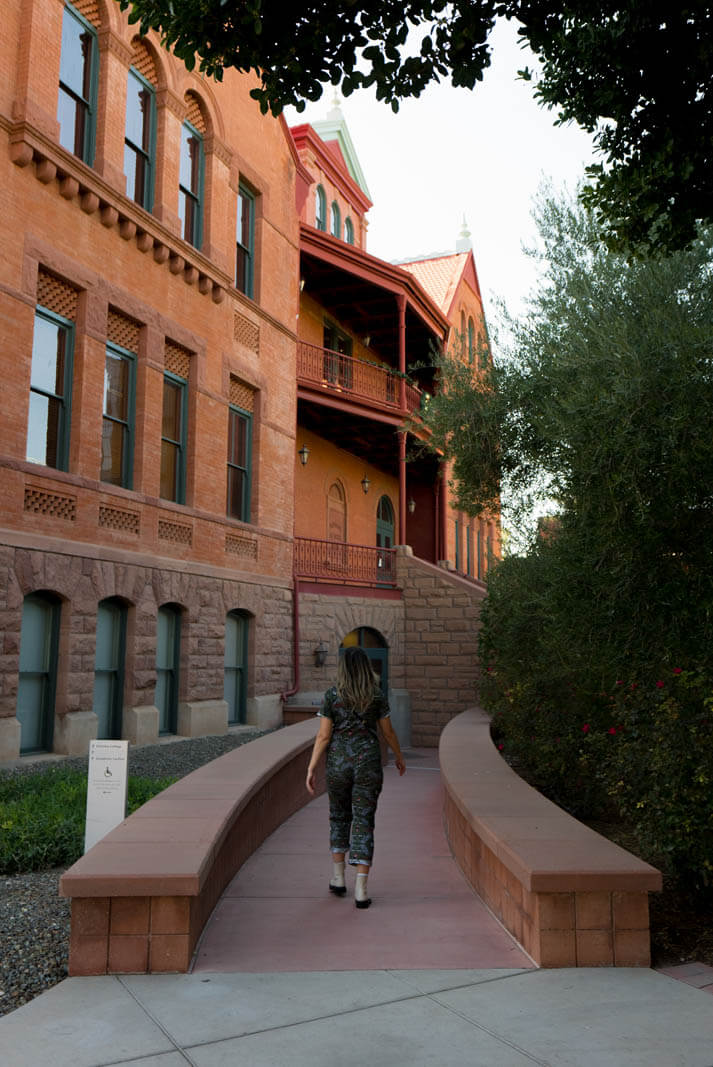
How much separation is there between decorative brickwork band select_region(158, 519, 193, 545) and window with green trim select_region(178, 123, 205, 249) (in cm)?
500

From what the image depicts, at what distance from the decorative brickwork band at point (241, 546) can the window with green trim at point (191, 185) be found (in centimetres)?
512

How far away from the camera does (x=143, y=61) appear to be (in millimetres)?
14508

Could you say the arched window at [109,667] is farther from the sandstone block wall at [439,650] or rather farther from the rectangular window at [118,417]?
the sandstone block wall at [439,650]

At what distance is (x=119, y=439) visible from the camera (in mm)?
13617

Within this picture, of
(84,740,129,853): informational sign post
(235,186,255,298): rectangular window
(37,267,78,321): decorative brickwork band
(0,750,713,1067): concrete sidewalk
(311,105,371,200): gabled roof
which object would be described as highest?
(311,105,371,200): gabled roof

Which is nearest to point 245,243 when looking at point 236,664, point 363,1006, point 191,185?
point 191,185

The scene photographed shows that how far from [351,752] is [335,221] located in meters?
21.8

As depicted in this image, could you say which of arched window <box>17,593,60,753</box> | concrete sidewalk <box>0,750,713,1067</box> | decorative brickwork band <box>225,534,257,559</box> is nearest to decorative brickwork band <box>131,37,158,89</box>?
decorative brickwork band <box>225,534,257,559</box>

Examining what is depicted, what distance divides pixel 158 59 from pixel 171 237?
2.91 meters

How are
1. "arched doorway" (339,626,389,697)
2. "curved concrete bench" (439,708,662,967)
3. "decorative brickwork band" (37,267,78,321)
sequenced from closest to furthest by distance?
"curved concrete bench" (439,708,662,967) → "decorative brickwork band" (37,267,78,321) → "arched doorway" (339,626,389,697)

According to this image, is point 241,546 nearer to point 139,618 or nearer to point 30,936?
point 139,618

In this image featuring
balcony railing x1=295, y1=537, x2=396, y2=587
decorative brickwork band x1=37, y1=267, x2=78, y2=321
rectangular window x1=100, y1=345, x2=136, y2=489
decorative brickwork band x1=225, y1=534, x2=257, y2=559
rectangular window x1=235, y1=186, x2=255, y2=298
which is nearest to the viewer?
decorative brickwork band x1=37, y1=267, x2=78, y2=321

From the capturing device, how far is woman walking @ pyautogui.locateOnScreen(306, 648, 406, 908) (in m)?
5.79

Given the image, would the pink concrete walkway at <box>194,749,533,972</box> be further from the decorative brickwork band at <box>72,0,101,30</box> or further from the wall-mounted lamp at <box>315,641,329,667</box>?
the decorative brickwork band at <box>72,0,101,30</box>
